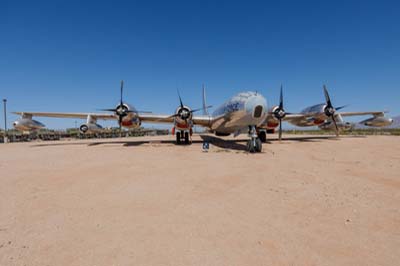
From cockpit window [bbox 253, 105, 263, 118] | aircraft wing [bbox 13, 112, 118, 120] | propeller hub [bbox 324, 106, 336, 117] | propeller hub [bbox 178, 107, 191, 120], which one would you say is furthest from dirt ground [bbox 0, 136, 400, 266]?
propeller hub [bbox 324, 106, 336, 117]

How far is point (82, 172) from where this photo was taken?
25.2 ft

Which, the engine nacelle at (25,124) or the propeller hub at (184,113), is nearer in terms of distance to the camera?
the propeller hub at (184,113)

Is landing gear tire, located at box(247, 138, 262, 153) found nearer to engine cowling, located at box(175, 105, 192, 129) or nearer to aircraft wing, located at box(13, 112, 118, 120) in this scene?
engine cowling, located at box(175, 105, 192, 129)

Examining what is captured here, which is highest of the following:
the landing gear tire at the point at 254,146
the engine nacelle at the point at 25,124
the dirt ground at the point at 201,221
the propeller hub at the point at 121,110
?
the propeller hub at the point at 121,110

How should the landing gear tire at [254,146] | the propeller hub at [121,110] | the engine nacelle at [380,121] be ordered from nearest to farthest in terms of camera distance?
the landing gear tire at [254,146]
the propeller hub at [121,110]
the engine nacelle at [380,121]

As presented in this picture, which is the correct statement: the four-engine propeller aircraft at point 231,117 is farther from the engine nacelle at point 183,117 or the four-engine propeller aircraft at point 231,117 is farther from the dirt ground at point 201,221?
the dirt ground at point 201,221

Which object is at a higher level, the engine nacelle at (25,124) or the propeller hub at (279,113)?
the propeller hub at (279,113)

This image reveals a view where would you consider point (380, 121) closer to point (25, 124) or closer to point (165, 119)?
point (165, 119)

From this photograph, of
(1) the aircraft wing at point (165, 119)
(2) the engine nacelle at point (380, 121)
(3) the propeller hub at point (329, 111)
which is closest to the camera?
(1) the aircraft wing at point (165, 119)

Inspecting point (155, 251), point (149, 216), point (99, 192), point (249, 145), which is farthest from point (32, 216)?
point (249, 145)

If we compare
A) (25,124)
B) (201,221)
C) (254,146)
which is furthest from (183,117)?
(25,124)

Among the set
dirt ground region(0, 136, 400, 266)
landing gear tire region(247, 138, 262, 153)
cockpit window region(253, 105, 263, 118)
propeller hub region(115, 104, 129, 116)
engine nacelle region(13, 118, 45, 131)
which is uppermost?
propeller hub region(115, 104, 129, 116)

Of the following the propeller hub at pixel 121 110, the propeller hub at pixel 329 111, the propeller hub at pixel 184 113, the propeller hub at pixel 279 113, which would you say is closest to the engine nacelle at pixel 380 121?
the propeller hub at pixel 329 111

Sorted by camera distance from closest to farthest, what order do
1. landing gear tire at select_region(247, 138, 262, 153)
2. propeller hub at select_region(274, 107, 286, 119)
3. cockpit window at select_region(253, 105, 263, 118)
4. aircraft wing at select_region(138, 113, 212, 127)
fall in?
landing gear tire at select_region(247, 138, 262, 153) → cockpit window at select_region(253, 105, 263, 118) → propeller hub at select_region(274, 107, 286, 119) → aircraft wing at select_region(138, 113, 212, 127)
